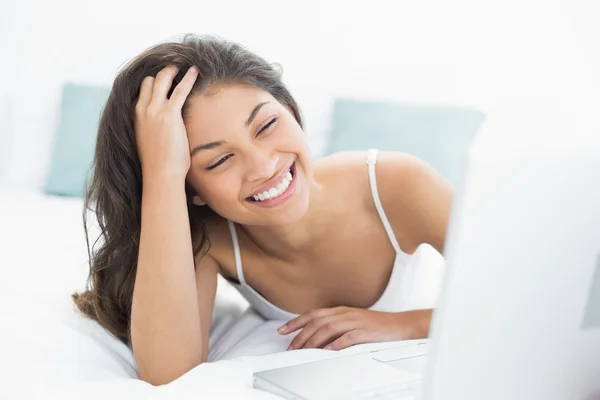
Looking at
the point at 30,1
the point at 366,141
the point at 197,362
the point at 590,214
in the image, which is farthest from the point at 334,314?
the point at 30,1

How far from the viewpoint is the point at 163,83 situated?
1.46 metres

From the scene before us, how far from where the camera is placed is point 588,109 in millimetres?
2889

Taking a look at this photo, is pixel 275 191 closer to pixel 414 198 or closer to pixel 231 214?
pixel 231 214

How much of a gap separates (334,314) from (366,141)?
148cm

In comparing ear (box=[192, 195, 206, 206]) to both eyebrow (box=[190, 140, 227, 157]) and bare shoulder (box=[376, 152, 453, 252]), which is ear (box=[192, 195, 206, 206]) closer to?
eyebrow (box=[190, 140, 227, 157])

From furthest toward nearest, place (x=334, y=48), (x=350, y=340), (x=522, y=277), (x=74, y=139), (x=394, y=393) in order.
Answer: (x=334, y=48)
(x=74, y=139)
(x=350, y=340)
(x=394, y=393)
(x=522, y=277)

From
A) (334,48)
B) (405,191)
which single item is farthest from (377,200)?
(334,48)

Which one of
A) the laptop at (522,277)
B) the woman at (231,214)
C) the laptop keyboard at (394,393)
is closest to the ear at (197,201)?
the woman at (231,214)

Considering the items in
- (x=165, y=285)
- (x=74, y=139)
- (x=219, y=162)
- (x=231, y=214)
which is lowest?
(x=74, y=139)

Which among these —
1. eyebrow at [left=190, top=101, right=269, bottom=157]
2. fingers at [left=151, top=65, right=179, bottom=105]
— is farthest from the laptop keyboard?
fingers at [left=151, top=65, right=179, bottom=105]

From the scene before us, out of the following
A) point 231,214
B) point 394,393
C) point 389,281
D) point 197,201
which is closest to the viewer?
point 394,393

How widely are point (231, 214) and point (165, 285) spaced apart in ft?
0.60

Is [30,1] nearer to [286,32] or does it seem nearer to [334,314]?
[286,32]

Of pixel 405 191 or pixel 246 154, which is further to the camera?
pixel 405 191
